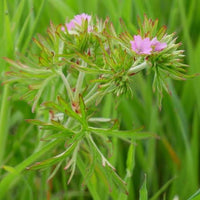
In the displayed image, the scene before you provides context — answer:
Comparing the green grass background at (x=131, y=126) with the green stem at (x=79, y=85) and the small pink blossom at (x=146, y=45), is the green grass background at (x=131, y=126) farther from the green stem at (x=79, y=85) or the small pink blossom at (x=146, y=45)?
the small pink blossom at (x=146, y=45)

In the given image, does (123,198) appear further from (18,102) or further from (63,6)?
(63,6)

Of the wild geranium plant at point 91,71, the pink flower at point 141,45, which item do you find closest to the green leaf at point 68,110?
the wild geranium plant at point 91,71

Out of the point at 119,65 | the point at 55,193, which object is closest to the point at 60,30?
the point at 119,65

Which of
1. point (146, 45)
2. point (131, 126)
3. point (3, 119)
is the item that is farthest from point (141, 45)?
point (131, 126)

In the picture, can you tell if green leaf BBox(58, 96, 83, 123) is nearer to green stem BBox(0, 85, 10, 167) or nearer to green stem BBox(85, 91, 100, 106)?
green stem BBox(85, 91, 100, 106)

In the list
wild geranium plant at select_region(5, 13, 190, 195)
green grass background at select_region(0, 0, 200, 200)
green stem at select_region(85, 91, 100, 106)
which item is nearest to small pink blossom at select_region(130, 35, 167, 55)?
wild geranium plant at select_region(5, 13, 190, 195)

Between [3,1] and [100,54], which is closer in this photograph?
[100,54]
